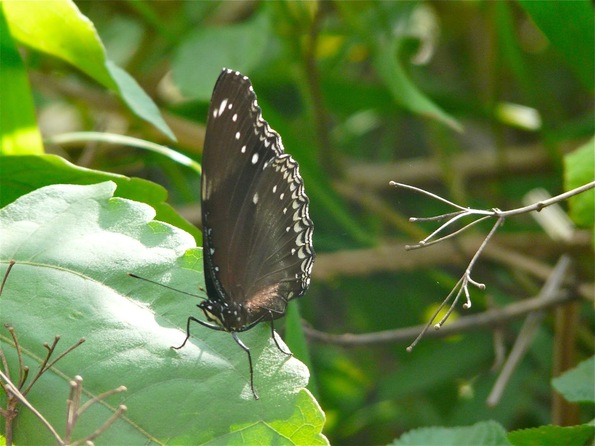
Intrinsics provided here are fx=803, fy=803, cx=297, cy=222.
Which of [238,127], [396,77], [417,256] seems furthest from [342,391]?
[238,127]

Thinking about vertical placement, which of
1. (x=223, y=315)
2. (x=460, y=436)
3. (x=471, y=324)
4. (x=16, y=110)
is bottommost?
(x=471, y=324)

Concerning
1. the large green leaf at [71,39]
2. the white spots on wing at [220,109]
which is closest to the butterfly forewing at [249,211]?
the white spots on wing at [220,109]

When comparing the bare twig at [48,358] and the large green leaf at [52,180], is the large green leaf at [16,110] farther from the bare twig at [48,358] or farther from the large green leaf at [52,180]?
the bare twig at [48,358]

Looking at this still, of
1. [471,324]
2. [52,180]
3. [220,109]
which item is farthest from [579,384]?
[52,180]

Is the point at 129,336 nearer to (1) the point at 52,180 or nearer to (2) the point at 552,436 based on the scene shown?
(1) the point at 52,180

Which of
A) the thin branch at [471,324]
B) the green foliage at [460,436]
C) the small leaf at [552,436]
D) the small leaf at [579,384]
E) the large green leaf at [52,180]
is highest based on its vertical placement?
the large green leaf at [52,180]

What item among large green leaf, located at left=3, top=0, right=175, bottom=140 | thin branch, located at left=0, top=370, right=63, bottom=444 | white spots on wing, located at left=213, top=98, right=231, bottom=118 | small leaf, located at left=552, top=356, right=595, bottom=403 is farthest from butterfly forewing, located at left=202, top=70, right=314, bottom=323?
small leaf, located at left=552, top=356, right=595, bottom=403
